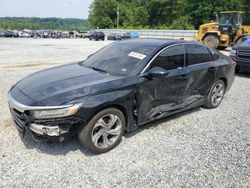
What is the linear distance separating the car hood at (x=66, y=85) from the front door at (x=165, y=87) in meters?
0.37

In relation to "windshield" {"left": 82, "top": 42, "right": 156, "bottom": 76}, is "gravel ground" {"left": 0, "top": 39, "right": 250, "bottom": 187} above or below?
below

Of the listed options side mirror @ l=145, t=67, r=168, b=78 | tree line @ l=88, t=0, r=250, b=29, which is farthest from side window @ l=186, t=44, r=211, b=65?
tree line @ l=88, t=0, r=250, b=29

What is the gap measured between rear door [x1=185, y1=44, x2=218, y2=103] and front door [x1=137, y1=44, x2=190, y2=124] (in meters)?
0.18

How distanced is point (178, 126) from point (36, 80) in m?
2.54

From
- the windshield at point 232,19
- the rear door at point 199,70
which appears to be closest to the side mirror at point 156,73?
the rear door at point 199,70

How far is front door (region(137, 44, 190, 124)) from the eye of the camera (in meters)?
3.91

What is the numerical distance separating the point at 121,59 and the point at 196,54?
161 centimetres

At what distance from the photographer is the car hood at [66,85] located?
3.26 metres

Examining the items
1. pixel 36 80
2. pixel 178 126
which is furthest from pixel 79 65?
pixel 178 126

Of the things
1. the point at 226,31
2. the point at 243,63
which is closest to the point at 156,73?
the point at 243,63

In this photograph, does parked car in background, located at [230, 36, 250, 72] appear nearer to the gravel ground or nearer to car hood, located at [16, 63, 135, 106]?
the gravel ground

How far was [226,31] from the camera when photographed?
54.9 ft

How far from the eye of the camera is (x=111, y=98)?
345 cm

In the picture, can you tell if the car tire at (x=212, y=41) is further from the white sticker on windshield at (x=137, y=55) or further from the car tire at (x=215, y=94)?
the white sticker on windshield at (x=137, y=55)
